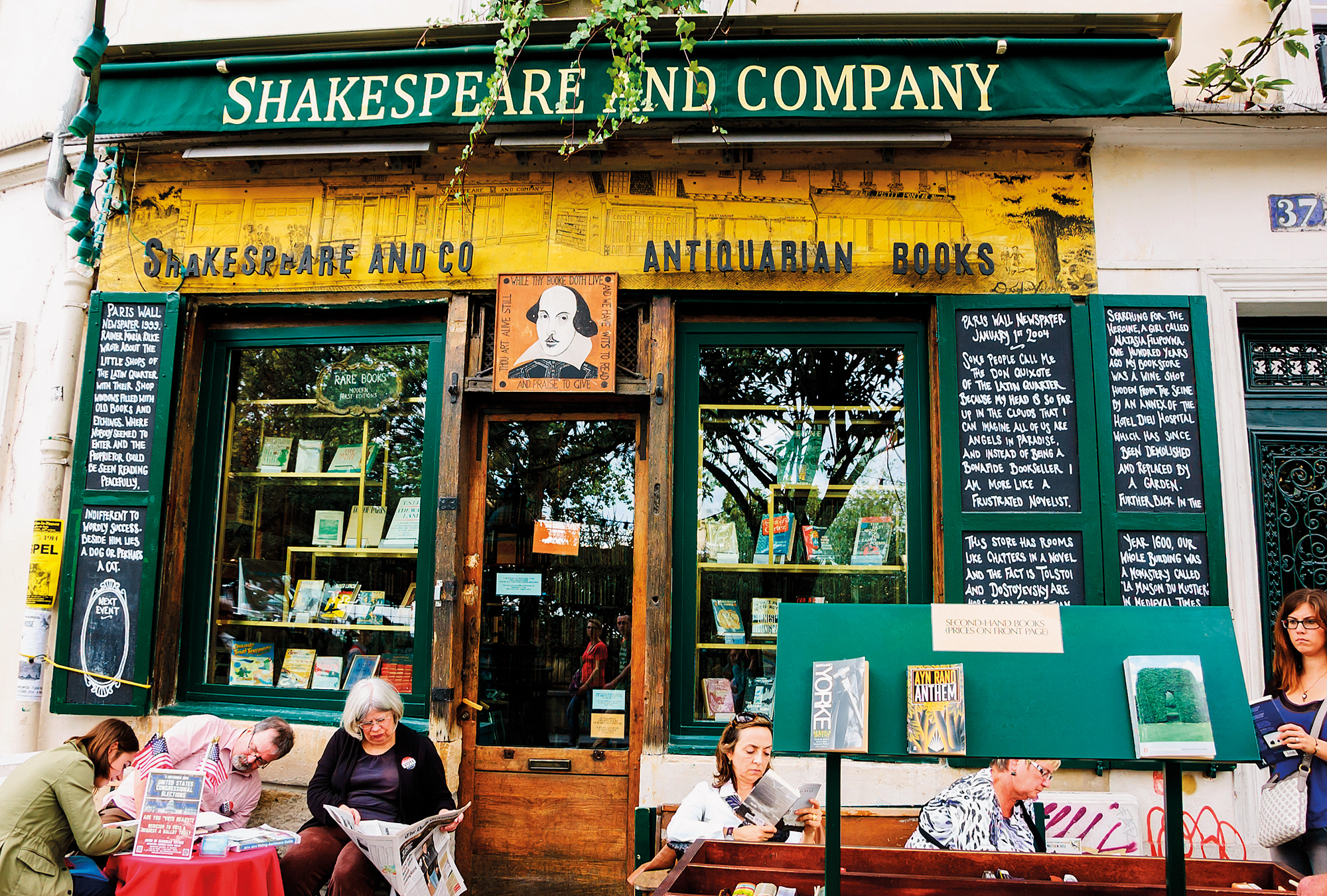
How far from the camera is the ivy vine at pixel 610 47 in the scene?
4.52 metres

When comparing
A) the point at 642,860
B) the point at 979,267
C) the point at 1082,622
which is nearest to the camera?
the point at 1082,622

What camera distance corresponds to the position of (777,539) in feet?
17.0

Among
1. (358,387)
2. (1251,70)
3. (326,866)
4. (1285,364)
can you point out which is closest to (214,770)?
(326,866)

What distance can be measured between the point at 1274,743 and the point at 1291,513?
189 cm

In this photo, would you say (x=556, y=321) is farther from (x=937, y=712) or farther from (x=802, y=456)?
(x=937, y=712)

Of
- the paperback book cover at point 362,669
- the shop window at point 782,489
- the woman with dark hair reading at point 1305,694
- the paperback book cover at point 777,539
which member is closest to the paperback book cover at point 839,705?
the woman with dark hair reading at point 1305,694

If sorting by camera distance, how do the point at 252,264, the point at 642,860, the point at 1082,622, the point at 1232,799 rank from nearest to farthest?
the point at 1082,622, the point at 642,860, the point at 1232,799, the point at 252,264

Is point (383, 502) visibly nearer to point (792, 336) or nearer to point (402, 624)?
point (402, 624)

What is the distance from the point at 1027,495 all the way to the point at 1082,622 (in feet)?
7.86

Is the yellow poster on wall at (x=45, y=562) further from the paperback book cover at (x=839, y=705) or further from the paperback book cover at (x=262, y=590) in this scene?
the paperback book cover at (x=839, y=705)

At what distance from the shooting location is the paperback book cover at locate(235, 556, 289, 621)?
213 inches

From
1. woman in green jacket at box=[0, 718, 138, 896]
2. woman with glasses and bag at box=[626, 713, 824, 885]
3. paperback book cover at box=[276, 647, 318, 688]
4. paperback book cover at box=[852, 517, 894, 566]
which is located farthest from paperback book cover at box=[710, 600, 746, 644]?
woman in green jacket at box=[0, 718, 138, 896]

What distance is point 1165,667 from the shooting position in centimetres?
240

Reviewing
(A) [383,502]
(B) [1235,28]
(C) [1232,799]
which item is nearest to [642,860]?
(A) [383,502]
